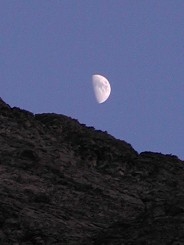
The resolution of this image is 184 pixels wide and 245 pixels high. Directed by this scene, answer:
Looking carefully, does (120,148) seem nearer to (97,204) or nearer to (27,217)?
(97,204)

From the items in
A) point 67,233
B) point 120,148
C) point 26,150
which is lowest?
point 67,233

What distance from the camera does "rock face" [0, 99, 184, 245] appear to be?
20.4 m

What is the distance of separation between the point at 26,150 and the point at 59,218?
4.82m

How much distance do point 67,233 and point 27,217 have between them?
120 cm

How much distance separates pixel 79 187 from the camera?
24.6 m

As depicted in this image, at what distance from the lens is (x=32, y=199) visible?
22625mm

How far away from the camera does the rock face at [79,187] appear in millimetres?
20359

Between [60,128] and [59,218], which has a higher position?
[60,128]

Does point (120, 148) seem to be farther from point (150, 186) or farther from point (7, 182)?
point (7, 182)

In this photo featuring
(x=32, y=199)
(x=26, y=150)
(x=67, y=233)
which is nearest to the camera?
(x=67, y=233)

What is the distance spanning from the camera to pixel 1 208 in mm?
21016

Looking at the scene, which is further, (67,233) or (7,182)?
(7,182)

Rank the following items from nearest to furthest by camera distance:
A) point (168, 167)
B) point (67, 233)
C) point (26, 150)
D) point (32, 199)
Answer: point (67, 233) < point (32, 199) < point (26, 150) < point (168, 167)

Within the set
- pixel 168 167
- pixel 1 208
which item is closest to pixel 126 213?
pixel 1 208
